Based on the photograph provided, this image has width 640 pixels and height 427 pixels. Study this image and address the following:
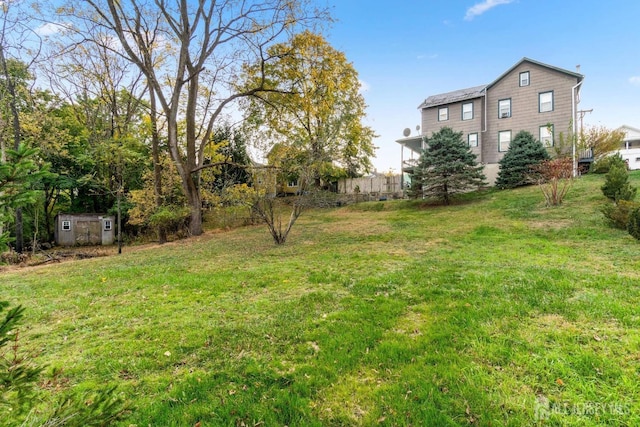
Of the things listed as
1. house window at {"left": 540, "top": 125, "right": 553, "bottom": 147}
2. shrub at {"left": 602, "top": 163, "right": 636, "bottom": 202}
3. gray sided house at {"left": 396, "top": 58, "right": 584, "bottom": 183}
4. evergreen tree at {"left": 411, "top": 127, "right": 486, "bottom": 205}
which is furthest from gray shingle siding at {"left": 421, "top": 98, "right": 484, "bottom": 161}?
shrub at {"left": 602, "top": 163, "right": 636, "bottom": 202}

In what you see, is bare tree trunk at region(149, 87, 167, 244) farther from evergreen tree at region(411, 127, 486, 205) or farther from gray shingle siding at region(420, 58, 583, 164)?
gray shingle siding at region(420, 58, 583, 164)

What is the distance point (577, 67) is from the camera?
18.5 m

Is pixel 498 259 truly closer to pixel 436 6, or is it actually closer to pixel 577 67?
pixel 436 6

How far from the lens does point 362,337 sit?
339 centimetres

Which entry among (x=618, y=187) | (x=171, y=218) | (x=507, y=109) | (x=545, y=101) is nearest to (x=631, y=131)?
(x=545, y=101)

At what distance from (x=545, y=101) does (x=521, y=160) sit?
5.32 metres

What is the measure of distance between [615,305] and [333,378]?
373cm

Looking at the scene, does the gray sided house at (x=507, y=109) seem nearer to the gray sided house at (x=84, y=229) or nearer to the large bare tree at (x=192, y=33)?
the large bare tree at (x=192, y=33)

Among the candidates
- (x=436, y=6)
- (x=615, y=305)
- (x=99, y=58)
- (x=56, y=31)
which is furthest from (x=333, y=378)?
(x=99, y=58)

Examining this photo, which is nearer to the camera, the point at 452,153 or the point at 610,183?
the point at 610,183

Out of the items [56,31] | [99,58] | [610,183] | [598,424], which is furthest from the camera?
[99,58]

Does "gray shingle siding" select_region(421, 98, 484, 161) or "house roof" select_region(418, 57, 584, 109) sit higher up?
"house roof" select_region(418, 57, 584, 109)

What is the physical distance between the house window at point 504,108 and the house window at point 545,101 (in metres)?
1.66

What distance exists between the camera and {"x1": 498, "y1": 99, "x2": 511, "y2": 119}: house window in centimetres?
1975
